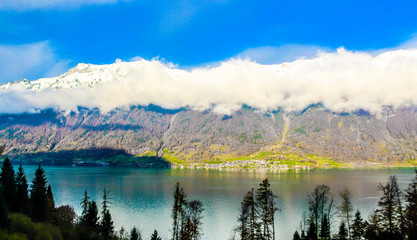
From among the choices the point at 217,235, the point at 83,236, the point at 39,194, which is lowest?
the point at 217,235

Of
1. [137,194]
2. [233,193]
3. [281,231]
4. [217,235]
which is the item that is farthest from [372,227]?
[137,194]

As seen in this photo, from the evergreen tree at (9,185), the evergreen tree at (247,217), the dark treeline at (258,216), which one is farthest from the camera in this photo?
the evergreen tree at (9,185)

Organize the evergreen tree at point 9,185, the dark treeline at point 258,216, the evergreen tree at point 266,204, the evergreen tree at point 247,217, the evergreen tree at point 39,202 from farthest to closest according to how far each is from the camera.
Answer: the evergreen tree at point 39,202 < the evergreen tree at point 9,185 < the evergreen tree at point 247,217 < the evergreen tree at point 266,204 < the dark treeline at point 258,216

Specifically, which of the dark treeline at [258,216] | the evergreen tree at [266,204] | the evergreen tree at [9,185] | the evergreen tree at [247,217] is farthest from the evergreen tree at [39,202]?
the evergreen tree at [266,204]

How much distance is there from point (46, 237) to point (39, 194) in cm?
4280

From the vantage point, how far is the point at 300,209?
101062 mm

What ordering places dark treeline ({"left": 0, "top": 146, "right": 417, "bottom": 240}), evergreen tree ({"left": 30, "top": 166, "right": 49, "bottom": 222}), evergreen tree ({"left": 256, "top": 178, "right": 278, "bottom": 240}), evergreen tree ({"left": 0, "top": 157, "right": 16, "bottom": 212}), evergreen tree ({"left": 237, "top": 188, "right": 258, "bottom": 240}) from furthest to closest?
evergreen tree ({"left": 30, "top": 166, "right": 49, "bottom": 222}) < evergreen tree ({"left": 0, "top": 157, "right": 16, "bottom": 212}) < evergreen tree ({"left": 237, "top": 188, "right": 258, "bottom": 240}) < evergreen tree ({"left": 256, "top": 178, "right": 278, "bottom": 240}) < dark treeline ({"left": 0, "top": 146, "right": 417, "bottom": 240})

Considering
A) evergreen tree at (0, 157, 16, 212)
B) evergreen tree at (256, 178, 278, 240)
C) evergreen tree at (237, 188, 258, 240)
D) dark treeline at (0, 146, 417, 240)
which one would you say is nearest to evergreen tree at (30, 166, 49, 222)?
dark treeline at (0, 146, 417, 240)

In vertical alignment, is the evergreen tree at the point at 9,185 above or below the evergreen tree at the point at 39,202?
above

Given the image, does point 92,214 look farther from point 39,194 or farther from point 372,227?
point 372,227

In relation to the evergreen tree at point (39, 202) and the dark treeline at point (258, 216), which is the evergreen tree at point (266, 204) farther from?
the evergreen tree at point (39, 202)

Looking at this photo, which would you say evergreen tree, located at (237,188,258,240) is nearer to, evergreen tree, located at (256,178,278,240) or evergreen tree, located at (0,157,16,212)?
evergreen tree, located at (256,178,278,240)

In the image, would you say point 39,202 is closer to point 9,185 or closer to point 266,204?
point 9,185

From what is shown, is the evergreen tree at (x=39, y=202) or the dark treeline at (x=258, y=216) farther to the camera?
the evergreen tree at (x=39, y=202)
